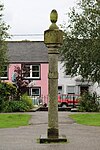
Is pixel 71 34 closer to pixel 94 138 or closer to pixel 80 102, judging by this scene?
pixel 80 102

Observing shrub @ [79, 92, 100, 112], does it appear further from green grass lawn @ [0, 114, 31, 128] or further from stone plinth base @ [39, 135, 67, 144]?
stone plinth base @ [39, 135, 67, 144]

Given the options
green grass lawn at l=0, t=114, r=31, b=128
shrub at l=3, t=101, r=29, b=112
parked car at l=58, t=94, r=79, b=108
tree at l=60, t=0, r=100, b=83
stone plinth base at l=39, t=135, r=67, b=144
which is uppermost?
tree at l=60, t=0, r=100, b=83

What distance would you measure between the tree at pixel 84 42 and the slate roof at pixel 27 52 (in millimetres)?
21600

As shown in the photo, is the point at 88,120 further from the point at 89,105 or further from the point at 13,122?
the point at 89,105

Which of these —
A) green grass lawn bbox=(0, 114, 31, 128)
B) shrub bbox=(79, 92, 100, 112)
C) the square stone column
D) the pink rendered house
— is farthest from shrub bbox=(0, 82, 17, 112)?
the pink rendered house

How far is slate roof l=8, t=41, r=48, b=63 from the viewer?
64.2m

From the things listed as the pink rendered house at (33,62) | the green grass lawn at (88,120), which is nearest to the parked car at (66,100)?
the pink rendered house at (33,62)

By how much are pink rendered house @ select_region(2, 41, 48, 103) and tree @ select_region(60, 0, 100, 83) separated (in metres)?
19.6

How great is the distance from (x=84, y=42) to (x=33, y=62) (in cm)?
2433

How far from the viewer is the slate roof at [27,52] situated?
64.2m

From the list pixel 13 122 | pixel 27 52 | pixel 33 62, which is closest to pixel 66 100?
pixel 33 62

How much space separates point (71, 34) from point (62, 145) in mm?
28271

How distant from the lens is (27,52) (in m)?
65.9

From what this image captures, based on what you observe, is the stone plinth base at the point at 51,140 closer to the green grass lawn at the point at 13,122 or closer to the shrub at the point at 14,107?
the green grass lawn at the point at 13,122
